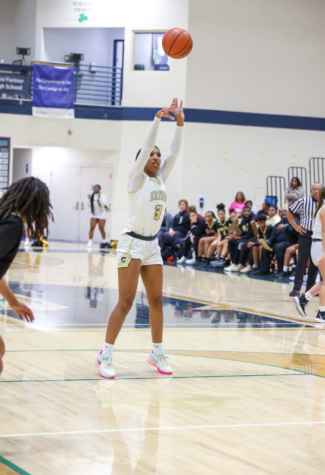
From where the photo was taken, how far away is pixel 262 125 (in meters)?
20.0

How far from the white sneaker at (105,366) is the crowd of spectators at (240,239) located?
27.8ft

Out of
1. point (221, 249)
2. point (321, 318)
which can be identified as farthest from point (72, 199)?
point (321, 318)

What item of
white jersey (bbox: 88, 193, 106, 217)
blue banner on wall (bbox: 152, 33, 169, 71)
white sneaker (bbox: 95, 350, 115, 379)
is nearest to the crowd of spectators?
white jersey (bbox: 88, 193, 106, 217)

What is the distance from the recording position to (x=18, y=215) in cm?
333

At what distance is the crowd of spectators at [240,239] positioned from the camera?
1390cm

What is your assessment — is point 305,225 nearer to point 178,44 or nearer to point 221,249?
point 178,44

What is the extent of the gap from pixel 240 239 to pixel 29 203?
464 inches

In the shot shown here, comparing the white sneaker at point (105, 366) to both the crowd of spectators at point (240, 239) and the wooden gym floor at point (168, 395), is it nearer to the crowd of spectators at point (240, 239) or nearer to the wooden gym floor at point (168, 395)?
the wooden gym floor at point (168, 395)

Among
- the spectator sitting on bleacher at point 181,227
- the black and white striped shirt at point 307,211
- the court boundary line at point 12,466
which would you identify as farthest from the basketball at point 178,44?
the spectator sitting on bleacher at point 181,227

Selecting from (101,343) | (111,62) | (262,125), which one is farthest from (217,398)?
(111,62)

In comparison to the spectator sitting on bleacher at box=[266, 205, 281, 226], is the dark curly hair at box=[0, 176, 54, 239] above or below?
below

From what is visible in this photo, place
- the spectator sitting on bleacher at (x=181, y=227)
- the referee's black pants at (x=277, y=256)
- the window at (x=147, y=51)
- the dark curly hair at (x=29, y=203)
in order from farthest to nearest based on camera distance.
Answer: the window at (x=147, y=51)
the spectator sitting on bleacher at (x=181, y=227)
the referee's black pants at (x=277, y=256)
the dark curly hair at (x=29, y=203)

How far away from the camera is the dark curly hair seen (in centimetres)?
333

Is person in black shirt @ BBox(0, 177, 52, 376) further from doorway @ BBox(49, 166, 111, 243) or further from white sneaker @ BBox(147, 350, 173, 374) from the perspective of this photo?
doorway @ BBox(49, 166, 111, 243)
